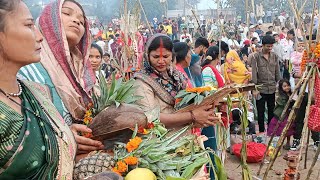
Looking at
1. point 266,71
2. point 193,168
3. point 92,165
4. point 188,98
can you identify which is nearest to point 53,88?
point 92,165

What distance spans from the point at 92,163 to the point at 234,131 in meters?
4.51

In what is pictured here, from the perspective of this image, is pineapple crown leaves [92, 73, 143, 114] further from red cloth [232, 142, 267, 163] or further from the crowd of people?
red cloth [232, 142, 267, 163]

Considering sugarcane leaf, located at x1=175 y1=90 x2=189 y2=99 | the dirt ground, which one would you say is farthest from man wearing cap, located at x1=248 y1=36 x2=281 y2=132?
sugarcane leaf, located at x1=175 y1=90 x2=189 y2=99

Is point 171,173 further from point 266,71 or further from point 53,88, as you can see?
point 266,71

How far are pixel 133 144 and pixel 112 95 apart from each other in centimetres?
27

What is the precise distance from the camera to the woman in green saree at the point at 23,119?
4.05 feet

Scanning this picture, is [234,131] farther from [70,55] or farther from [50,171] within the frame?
[50,171]

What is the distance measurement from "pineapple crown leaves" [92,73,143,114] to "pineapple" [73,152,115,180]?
260mm

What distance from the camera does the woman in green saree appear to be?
1.24m

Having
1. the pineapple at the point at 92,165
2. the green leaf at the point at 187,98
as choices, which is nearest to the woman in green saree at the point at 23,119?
the pineapple at the point at 92,165

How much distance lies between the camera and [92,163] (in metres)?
1.65

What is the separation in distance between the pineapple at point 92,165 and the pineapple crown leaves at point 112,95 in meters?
0.26

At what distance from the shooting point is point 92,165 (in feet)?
5.40

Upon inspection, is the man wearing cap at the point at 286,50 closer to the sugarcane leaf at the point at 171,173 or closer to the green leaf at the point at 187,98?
the green leaf at the point at 187,98
